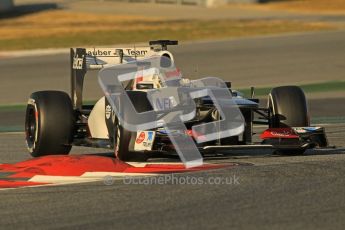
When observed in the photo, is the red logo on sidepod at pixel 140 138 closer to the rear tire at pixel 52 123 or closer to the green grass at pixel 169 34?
the rear tire at pixel 52 123

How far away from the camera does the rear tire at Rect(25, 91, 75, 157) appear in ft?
39.1

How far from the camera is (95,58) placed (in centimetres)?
1291

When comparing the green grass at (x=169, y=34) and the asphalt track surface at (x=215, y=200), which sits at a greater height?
the asphalt track surface at (x=215, y=200)

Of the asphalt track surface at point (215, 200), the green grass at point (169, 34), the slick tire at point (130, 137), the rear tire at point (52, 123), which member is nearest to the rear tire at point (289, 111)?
the asphalt track surface at point (215, 200)

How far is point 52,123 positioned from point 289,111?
2717 mm

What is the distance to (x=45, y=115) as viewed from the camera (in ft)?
39.0

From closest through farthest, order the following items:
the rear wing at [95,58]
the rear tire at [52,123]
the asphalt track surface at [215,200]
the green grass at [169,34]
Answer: the asphalt track surface at [215,200]
the rear tire at [52,123]
the rear wing at [95,58]
the green grass at [169,34]

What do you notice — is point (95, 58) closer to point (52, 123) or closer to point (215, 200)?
point (52, 123)

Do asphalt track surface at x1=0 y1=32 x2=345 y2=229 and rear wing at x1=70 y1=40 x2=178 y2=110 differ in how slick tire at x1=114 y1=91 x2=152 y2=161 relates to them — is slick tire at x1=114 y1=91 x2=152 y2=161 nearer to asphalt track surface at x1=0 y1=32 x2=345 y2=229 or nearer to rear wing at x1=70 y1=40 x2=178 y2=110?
asphalt track surface at x1=0 y1=32 x2=345 y2=229

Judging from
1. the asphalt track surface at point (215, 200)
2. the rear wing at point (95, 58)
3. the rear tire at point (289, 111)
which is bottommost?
the asphalt track surface at point (215, 200)

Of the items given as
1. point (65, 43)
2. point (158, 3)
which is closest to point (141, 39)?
point (65, 43)

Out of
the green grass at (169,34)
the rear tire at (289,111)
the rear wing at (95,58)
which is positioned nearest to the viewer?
the rear tire at (289,111)

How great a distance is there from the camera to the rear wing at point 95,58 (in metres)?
12.8

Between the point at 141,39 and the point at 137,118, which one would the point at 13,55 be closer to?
the point at 141,39
